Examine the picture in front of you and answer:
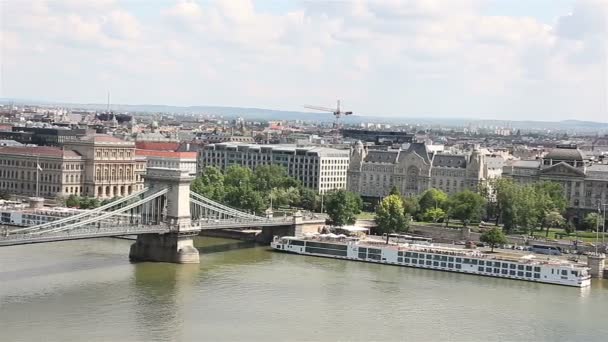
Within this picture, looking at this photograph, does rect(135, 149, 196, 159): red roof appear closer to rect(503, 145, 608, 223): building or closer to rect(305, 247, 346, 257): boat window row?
rect(503, 145, 608, 223): building

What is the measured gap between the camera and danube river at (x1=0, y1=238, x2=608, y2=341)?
95.2 feet

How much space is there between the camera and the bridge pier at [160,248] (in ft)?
137

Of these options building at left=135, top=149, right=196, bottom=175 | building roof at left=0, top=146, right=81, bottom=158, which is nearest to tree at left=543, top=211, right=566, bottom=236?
building at left=135, top=149, right=196, bottom=175

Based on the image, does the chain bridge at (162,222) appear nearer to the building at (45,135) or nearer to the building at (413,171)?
the building at (413,171)

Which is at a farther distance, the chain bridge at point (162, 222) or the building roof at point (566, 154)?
the building roof at point (566, 154)

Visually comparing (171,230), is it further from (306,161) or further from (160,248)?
(306,161)

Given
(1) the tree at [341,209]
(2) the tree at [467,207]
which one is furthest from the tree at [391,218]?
(2) the tree at [467,207]

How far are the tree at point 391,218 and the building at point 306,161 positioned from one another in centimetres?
1961

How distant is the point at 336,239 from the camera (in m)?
47.2

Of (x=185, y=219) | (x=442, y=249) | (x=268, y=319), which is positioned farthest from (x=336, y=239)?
(x=268, y=319)

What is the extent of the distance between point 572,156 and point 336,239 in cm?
2243

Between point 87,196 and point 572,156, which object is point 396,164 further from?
point 87,196

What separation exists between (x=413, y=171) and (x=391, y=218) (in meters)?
17.2

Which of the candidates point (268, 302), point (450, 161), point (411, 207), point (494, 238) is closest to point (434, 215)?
point (411, 207)
